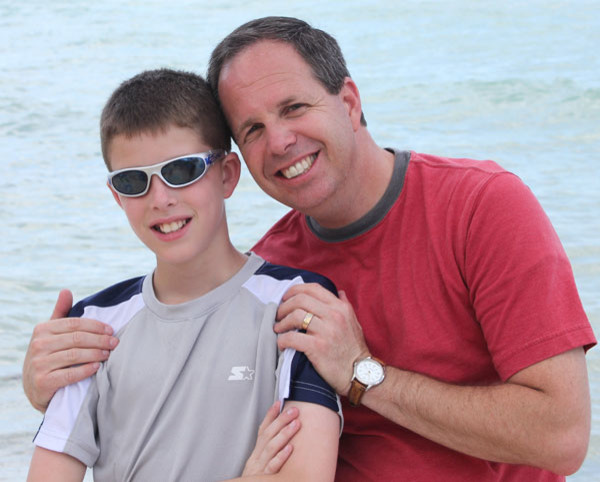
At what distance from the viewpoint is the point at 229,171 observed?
292 cm

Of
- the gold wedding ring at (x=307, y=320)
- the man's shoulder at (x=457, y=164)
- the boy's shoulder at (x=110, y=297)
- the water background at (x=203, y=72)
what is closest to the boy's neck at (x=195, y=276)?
the boy's shoulder at (x=110, y=297)

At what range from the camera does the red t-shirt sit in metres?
2.63

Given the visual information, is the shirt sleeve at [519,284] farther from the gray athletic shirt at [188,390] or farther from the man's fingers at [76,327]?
the man's fingers at [76,327]

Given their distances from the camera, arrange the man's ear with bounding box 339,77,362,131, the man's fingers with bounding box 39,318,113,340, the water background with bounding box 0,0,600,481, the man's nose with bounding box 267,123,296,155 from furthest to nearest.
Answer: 1. the water background with bounding box 0,0,600,481
2. the man's ear with bounding box 339,77,362,131
3. the man's nose with bounding box 267,123,296,155
4. the man's fingers with bounding box 39,318,113,340

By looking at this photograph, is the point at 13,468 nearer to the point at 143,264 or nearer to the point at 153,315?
the point at 153,315

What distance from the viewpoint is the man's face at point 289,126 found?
9.70 ft

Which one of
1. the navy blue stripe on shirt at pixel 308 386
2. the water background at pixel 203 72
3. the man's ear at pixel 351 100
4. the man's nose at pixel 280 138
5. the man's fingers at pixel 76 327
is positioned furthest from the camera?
the water background at pixel 203 72

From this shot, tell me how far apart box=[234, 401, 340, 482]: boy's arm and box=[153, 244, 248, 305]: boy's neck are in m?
0.47

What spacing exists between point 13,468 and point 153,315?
8.51ft

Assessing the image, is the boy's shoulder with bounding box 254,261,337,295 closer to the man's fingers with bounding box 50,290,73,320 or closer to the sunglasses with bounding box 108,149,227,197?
the sunglasses with bounding box 108,149,227,197

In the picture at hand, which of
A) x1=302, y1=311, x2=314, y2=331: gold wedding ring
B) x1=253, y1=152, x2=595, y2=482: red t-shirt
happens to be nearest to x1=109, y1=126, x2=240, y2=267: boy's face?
x1=302, y1=311, x2=314, y2=331: gold wedding ring

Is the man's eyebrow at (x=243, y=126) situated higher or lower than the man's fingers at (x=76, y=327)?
higher

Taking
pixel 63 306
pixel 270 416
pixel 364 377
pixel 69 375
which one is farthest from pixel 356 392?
pixel 63 306

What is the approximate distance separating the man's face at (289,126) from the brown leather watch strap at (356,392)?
56 centimetres
